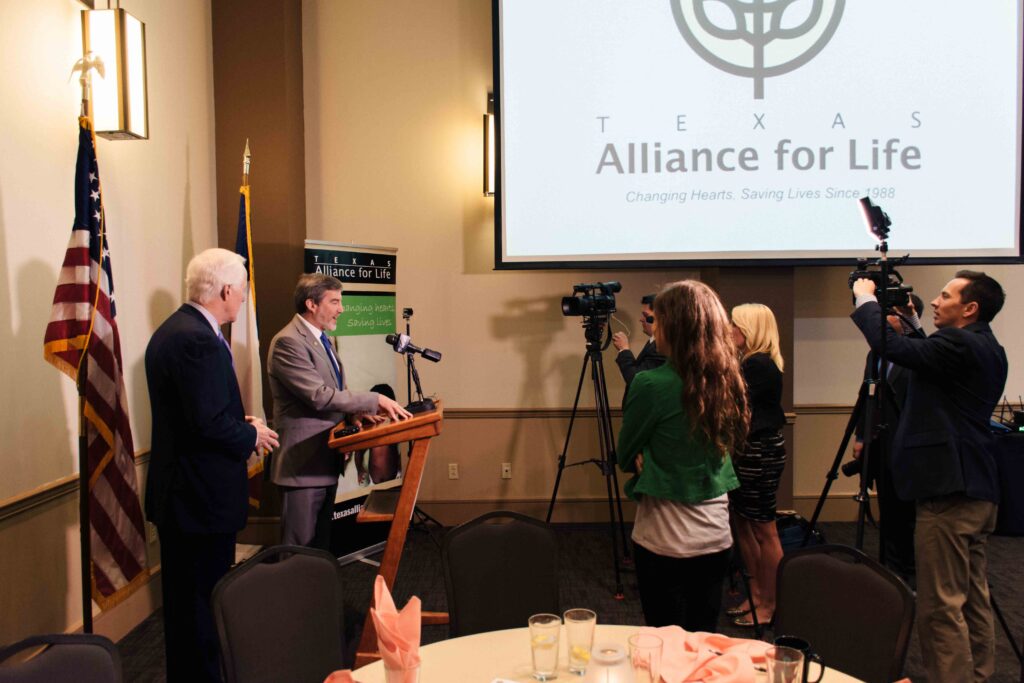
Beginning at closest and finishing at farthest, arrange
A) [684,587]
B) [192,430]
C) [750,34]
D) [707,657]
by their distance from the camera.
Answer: [707,657] → [684,587] → [192,430] → [750,34]

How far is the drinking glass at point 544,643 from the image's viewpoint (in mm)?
1504

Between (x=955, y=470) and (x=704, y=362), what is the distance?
1180 mm

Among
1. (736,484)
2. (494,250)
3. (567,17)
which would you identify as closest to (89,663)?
(736,484)

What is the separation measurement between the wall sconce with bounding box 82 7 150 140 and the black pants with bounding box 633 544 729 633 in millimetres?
2506

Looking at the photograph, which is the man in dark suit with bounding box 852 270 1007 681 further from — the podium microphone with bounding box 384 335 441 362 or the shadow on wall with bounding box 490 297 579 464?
the shadow on wall with bounding box 490 297 579 464

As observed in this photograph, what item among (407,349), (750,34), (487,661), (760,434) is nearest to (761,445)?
(760,434)

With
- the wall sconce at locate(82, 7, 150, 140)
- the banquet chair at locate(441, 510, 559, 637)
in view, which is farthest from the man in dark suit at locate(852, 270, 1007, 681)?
the wall sconce at locate(82, 7, 150, 140)

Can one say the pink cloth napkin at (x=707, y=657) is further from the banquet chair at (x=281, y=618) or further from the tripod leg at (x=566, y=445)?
the tripod leg at (x=566, y=445)

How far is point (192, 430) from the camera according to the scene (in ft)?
8.04

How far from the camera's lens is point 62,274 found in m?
2.57

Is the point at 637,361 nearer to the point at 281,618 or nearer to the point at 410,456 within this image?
the point at 410,456

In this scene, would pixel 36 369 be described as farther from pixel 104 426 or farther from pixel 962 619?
pixel 962 619

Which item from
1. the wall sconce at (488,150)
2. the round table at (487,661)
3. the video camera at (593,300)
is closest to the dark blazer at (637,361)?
the video camera at (593,300)

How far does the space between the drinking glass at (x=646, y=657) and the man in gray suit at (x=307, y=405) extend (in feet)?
6.39
